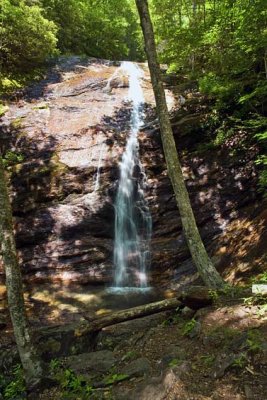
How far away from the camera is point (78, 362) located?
6477mm

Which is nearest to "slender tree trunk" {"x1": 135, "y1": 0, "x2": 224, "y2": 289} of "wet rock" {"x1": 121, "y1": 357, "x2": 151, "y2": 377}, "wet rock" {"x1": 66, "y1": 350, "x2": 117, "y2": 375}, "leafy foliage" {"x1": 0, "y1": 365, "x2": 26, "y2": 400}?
"wet rock" {"x1": 121, "y1": 357, "x2": 151, "y2": 377}

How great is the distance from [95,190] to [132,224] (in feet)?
6.38

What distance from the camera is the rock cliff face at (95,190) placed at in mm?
12117

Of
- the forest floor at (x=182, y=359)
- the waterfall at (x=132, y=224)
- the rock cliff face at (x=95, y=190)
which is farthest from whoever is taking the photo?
the waterfall at (x=132, y=224)

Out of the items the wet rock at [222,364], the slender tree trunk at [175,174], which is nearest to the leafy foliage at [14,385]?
the wet rock at [222,364]

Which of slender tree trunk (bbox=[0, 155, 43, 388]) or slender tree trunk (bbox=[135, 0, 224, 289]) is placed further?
slender tree trunk (bbox=[135, 0, 224, 289])

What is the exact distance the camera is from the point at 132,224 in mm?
13562

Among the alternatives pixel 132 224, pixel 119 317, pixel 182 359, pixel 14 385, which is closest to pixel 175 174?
pixel 119 317

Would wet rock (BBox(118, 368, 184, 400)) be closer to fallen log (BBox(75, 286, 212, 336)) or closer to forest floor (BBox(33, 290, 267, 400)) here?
forest floor (BBox(33, 290, 267, 400))

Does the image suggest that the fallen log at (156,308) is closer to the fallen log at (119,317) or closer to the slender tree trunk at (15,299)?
the fallen log at (119,317)

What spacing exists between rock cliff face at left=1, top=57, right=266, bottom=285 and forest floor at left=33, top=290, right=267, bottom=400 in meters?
3.65

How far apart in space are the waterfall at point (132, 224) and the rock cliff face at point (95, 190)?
256mm

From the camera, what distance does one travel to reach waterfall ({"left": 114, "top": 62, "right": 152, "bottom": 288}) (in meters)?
12.2

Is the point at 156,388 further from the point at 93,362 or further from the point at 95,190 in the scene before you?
the point at 95,190
